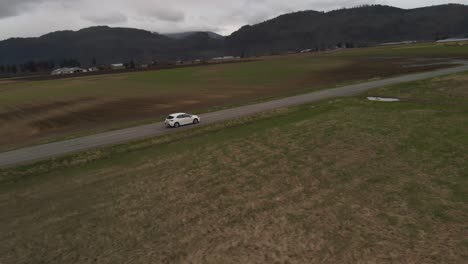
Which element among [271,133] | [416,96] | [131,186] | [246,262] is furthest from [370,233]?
[416,96]

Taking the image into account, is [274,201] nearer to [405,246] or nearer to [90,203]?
[405,246]

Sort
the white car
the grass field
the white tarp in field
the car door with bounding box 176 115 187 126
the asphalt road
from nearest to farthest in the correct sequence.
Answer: the grass field
the asphalt road
the white car
the car door with bounding box 176 115 187 126
the white tarp in field

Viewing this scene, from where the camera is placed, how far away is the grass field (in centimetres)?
1175

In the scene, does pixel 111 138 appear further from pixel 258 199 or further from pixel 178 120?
pixel 258 199

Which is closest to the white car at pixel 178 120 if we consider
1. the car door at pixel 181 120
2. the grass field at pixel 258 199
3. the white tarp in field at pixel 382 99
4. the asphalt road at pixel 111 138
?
the car door at pixel 181 120

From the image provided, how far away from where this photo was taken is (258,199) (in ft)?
51.6

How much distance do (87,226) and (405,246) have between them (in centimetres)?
1205

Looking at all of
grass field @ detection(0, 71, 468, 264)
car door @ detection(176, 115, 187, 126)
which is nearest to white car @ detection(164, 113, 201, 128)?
car door @ detection(176, 115, 187, 126)

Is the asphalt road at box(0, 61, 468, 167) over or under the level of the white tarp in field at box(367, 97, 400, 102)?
under

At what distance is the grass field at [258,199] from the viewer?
11.8m

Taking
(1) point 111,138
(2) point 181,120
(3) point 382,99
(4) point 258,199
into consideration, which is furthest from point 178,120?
(3) point 382,99

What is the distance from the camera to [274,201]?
15.4m

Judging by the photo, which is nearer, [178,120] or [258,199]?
[258,199]

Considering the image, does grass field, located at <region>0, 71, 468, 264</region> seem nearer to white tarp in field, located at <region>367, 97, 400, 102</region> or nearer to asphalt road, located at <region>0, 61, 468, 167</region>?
asphalt road, located at <region>0, 61, 468, 167</region>
